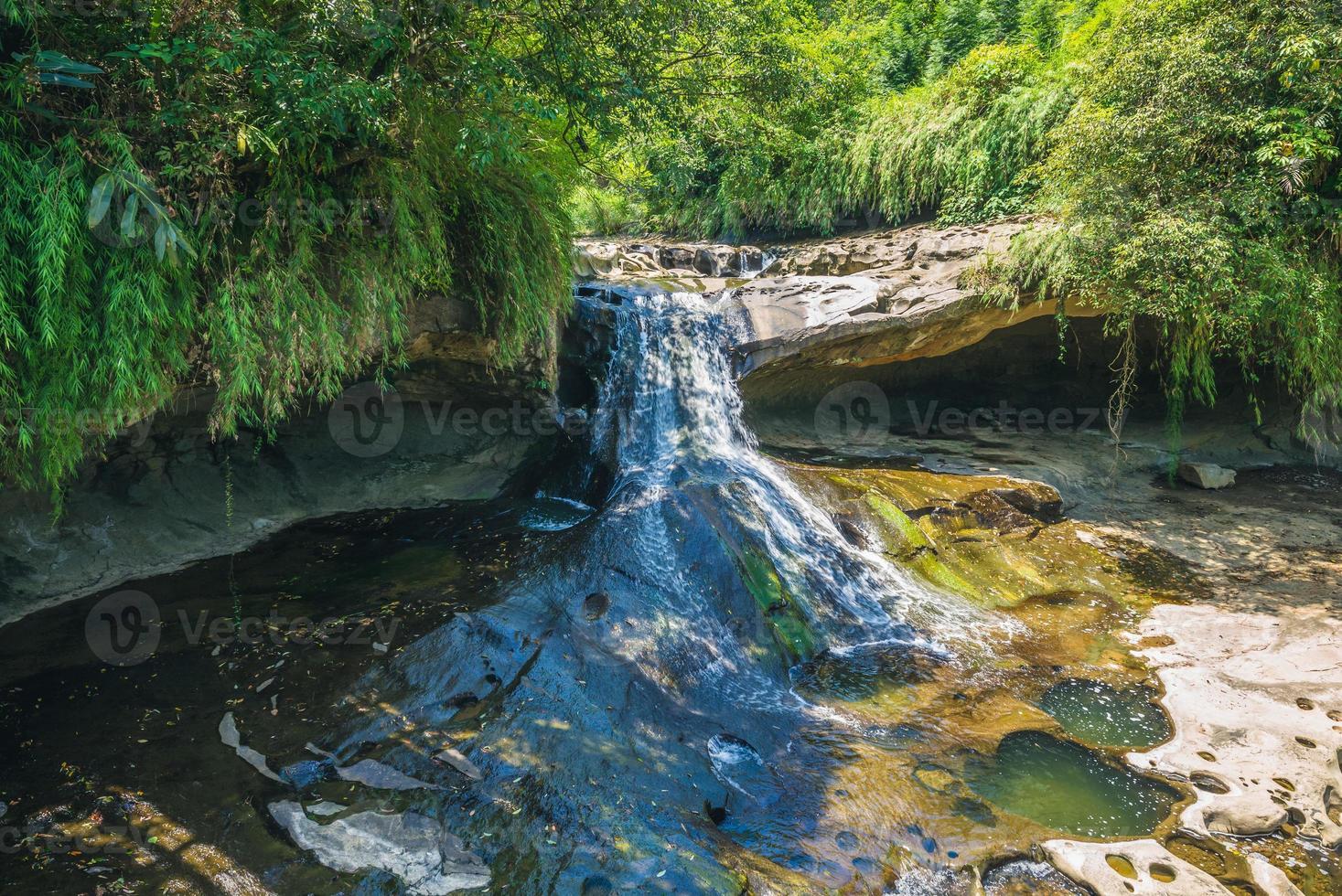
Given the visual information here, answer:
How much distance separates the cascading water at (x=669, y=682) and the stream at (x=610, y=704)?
0.02 meters

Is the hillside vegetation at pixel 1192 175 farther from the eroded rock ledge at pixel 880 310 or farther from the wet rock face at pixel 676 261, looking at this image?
the wet rock face at pixel 676 261

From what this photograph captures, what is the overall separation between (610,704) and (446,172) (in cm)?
421

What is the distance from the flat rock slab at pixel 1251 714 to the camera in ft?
11.6

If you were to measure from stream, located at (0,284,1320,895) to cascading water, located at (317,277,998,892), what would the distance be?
A: 2 cm

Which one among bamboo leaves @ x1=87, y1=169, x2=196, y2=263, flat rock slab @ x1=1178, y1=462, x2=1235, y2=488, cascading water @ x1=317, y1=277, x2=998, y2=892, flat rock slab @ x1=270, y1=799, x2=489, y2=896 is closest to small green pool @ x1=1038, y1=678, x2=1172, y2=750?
cascading water @ x1=317, y1=277, x2=998, y2=892

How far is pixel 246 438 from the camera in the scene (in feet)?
21.8

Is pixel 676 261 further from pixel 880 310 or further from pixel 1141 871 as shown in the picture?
pixel 1141 871

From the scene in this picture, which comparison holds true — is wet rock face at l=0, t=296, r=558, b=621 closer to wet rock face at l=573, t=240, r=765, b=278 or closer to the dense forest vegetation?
the dense forest vegetation

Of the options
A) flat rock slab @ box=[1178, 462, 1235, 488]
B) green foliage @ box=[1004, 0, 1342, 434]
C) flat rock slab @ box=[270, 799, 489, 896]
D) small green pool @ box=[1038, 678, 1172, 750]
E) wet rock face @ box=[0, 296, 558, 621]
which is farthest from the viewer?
flat rock slab @ box=[1178, 462, 1235, 488]

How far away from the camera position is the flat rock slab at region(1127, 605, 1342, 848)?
353 cm

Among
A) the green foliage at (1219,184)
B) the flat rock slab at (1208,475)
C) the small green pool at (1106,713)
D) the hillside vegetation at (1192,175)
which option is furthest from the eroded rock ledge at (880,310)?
the small green pool at (1106,713)

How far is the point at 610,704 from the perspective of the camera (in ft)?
13.6

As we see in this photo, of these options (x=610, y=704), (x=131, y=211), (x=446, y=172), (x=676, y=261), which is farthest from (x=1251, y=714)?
(x=676, y=261)


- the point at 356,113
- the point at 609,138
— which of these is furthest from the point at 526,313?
the point at 356,113
